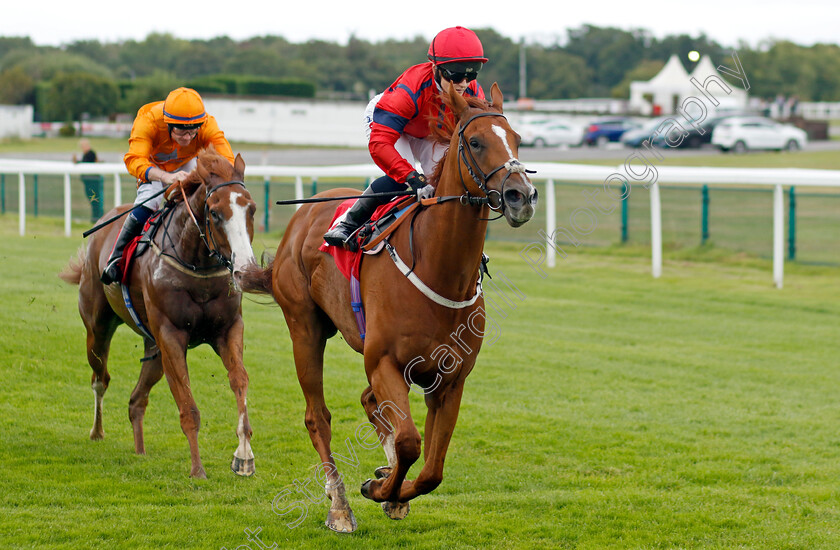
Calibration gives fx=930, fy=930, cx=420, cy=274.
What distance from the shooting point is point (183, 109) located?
5.55 m

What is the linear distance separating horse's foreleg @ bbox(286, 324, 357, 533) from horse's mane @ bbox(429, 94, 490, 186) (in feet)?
4.24

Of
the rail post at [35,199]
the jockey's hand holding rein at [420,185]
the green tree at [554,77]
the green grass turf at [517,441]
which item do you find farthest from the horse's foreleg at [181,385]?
the green tree at [554,77]

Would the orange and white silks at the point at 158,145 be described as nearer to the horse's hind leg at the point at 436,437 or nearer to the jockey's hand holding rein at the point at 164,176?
the jockey's hand holding rein at the point at 164,176

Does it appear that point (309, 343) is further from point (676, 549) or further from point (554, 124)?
point (554, 124)

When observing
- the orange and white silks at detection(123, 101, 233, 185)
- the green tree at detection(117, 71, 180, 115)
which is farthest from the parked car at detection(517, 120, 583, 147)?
the orange and white silks at detection(123, 101, 233, 185)

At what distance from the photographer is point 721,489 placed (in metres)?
5.14

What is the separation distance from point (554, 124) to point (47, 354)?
108ft

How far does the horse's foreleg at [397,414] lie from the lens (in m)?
3.85

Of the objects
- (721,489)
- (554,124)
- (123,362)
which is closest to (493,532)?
(721,489)

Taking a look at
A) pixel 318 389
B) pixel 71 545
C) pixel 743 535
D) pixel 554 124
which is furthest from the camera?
pixel 554 124

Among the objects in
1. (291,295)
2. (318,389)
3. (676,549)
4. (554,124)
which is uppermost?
(554,124)

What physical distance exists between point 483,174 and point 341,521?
6.35 ft

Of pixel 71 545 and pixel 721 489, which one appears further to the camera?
pixel 721 489

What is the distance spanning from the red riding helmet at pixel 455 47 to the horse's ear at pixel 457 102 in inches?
13.9
